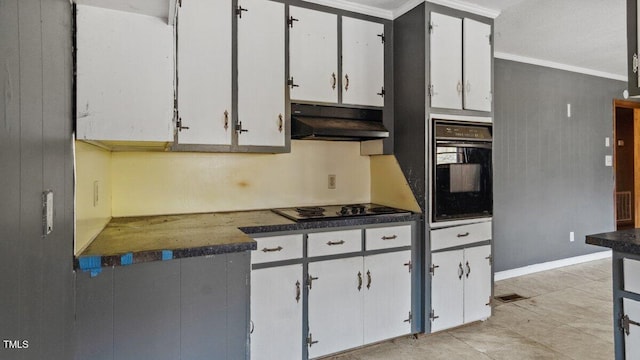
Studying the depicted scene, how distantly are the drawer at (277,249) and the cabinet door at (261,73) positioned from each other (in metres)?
0.70

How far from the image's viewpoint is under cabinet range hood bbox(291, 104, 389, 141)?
8.14ft

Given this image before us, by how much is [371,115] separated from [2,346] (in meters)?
2.60

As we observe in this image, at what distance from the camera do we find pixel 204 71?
229 cm

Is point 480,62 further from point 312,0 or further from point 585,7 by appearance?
point 312,0

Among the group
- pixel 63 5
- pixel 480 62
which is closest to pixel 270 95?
pixel 63 5

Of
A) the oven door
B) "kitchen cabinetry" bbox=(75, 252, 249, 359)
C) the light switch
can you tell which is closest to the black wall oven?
the oven door

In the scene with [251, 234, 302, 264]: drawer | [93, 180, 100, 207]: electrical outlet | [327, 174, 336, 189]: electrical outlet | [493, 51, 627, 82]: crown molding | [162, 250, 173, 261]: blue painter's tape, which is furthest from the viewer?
[493, 51, 627, 82]: crown molding

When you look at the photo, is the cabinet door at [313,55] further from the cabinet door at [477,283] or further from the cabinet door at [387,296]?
Answer: the cabinet door at [477,283]

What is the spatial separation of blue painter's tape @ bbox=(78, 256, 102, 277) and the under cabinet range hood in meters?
1.48

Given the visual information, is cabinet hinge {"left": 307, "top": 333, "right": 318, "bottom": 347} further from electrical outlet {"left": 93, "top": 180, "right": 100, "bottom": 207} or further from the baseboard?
the baseboard

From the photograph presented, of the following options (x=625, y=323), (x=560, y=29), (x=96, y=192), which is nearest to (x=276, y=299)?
(x=96, y=192)

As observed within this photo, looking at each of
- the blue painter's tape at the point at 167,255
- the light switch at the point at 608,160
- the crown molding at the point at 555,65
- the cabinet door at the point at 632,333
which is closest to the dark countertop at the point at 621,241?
the cabinet door at the point at 632,333

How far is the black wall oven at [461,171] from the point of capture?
261cm

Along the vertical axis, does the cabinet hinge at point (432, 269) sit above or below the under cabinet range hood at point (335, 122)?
below
